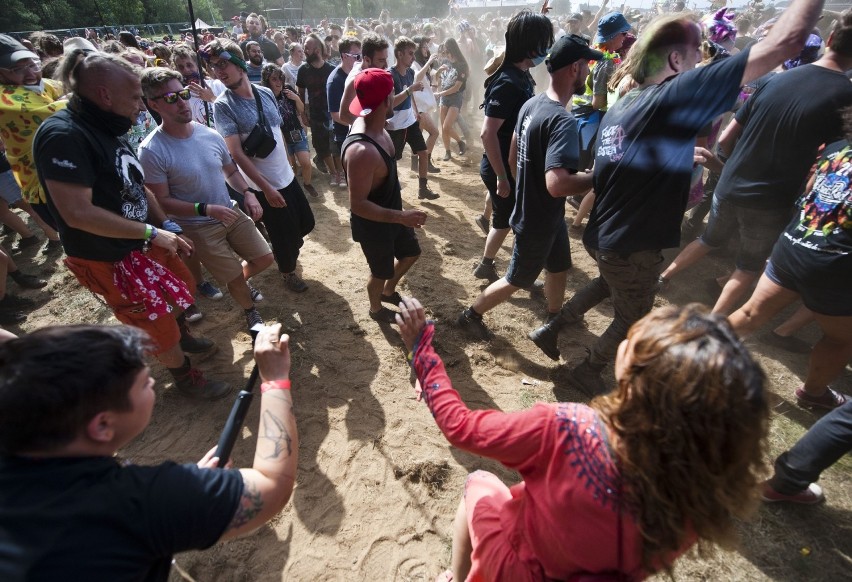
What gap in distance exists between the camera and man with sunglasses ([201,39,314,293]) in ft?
11.6

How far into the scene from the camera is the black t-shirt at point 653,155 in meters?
1.96

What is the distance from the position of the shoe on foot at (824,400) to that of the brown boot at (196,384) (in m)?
4.34

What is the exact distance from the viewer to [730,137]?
388cm

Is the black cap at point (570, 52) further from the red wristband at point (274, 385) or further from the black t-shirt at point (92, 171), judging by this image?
the black t-shirt at point (92, 171)

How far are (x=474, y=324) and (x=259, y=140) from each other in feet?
8.18

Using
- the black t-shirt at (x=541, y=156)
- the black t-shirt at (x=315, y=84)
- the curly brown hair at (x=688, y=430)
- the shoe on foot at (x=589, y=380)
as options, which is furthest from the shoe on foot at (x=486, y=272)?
the black t-shirt at (x=315, y=84)

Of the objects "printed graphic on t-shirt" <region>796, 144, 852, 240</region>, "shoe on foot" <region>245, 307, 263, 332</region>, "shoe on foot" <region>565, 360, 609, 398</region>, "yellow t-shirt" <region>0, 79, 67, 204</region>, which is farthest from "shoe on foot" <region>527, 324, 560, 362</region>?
"yellow t-shirt" <region>0, 79, 67, 204</region>

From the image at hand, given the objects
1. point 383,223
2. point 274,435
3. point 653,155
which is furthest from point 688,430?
point 383,223

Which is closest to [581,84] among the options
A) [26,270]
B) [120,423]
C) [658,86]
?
[658,86]

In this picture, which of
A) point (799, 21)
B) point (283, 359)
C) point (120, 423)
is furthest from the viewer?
point (799, 21)

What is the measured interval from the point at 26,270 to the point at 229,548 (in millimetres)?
4963

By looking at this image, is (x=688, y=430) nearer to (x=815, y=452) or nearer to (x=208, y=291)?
(x=815, y=452)

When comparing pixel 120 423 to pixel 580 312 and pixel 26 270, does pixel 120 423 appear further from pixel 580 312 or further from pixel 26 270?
pixel 26 270

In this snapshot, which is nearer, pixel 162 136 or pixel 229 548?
pixel 229 548
